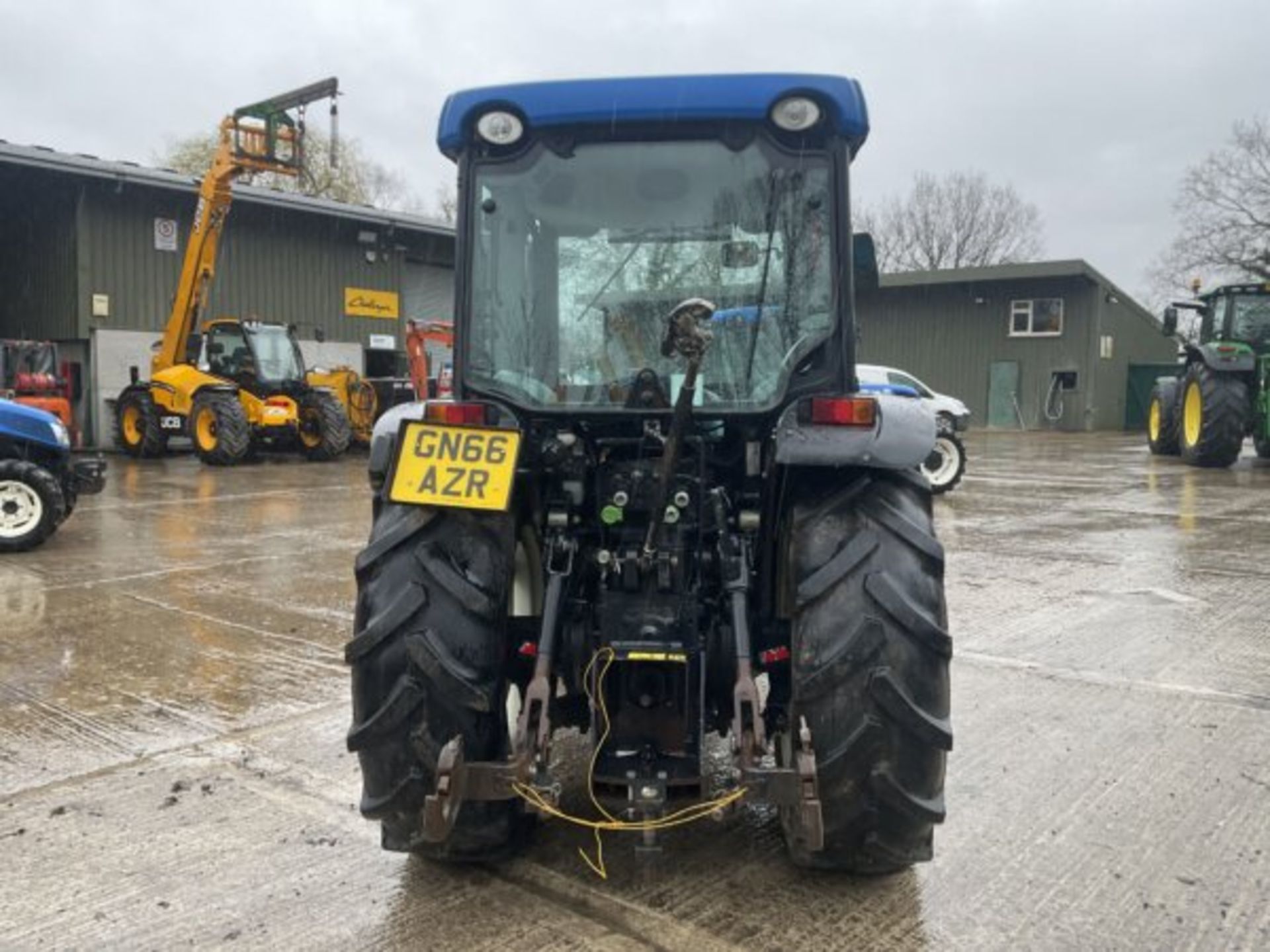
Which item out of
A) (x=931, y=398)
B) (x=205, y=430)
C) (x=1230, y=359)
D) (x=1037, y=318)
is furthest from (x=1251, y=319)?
(x=205, y=430)

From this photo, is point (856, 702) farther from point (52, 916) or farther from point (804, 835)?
point (52, 916)

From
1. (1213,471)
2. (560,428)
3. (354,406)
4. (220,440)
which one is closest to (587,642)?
(560,428)

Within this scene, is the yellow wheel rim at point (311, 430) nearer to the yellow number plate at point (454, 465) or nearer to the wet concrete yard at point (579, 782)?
the wet concrete yard at point (579, 782)

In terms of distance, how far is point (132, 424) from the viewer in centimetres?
1767

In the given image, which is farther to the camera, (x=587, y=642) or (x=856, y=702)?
(x=587, y=642)

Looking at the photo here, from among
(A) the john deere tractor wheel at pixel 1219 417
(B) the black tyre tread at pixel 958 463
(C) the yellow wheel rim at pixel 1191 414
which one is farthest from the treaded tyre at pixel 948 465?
(C) the yellow wheel rim at pixel 1191 414

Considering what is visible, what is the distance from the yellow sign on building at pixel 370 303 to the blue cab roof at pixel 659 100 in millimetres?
21128

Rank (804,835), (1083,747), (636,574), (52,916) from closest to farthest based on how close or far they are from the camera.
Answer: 1. (804,835)
2. (52,916)
3. (636,574)
4. (1083,747)

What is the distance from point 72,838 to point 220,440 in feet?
44.2

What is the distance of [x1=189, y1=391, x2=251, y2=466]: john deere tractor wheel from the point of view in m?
15.9

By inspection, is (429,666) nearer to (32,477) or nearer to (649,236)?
(649,236)

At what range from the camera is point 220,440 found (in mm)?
15852

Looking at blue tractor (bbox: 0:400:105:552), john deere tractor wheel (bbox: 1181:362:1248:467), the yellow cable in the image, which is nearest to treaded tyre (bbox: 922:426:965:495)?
john deere tractor wheel (bbox: 1181:362:1248:467)

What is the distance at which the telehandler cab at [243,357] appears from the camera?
16.8 meters
